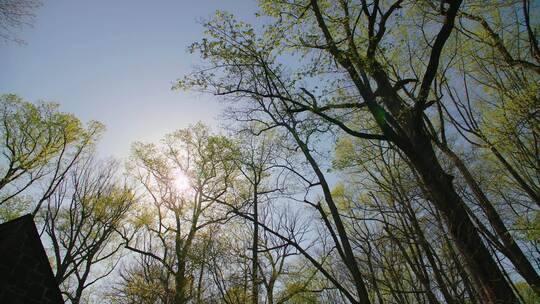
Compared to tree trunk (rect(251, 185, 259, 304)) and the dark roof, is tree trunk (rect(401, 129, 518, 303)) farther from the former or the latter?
the dark roof

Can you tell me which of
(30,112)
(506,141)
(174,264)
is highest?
(30,112)

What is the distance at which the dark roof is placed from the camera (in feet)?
12.3

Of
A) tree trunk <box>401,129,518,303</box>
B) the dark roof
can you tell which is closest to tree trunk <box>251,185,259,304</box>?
the dark roof

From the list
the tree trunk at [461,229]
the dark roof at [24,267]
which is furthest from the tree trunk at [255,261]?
the tree trunk at [461,229]

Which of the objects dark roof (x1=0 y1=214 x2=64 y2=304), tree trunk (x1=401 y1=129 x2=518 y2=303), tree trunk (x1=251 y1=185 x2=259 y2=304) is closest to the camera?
dark roof (x1=0 y1=214 x2=64 y2=304)

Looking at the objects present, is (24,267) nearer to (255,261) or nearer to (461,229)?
(255,261)

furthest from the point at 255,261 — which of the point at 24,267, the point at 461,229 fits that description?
the point at 461,229

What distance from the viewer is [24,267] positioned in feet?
13.2

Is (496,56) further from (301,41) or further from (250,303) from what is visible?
(250,303)

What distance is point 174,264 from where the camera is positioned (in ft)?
38.6

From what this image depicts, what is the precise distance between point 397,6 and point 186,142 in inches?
559

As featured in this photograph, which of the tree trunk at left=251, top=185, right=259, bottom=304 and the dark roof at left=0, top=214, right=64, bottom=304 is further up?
the tree trunk at left=251, top=185, right=259, bottom=304

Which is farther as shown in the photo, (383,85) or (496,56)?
(496,56)

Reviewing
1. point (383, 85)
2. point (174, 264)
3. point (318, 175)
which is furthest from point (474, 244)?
point (174, 264)
